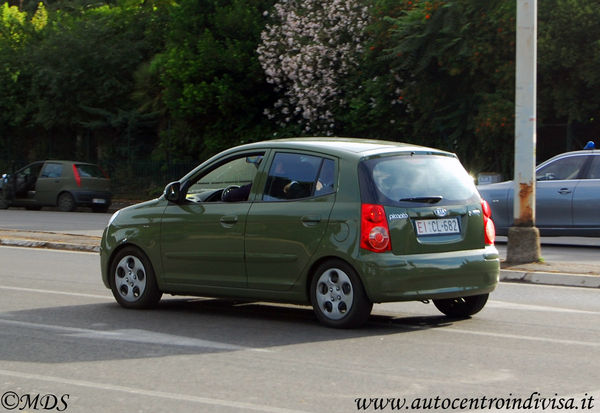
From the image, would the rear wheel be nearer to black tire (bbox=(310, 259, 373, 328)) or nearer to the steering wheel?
the steering wheel

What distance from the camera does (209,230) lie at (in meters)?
9.30

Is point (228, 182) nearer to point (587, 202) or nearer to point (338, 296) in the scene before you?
point (338, 296)

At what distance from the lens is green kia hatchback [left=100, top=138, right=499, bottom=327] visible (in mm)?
8336

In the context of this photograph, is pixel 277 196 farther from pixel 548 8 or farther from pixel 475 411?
pixel 548 8

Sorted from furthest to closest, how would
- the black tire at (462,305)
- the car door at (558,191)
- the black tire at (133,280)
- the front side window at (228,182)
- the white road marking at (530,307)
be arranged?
1. the car door at (558,191)
2. the black tire at (133,280)
3. the white road marking at (530,307)
4. the front side window at (228,182)
5. the black tire at (462,305)

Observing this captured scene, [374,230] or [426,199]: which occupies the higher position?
[426,199]

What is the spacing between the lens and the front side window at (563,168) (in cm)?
1703

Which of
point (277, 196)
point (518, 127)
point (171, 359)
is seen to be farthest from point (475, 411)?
point (518, 127)

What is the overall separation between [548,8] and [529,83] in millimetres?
12628

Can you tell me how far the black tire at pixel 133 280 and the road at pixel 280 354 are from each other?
0.53ft

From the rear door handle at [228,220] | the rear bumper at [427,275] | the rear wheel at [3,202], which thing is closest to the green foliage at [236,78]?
the rear wheel at [3,202]

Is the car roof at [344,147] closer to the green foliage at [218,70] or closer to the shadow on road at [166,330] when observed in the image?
the shadow on road at [166,330]

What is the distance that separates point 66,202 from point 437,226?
81.8ft

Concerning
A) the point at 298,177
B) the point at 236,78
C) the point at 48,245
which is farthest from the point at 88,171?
the point at 298,177
